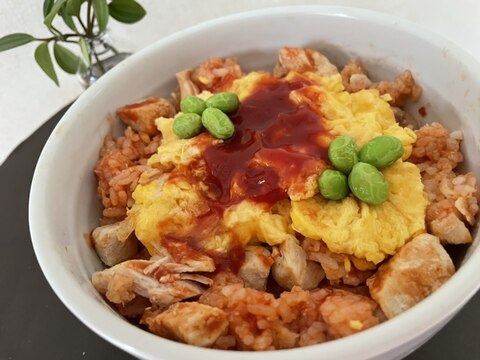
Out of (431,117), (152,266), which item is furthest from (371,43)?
(152,266)

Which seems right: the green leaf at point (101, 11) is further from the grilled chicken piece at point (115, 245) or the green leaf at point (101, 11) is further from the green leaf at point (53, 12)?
the grilled chicken piece at point (115, 245)

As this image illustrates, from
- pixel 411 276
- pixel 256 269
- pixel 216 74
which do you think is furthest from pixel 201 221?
pixel 216 74

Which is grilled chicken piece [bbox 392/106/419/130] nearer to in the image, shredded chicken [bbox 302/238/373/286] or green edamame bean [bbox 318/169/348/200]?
green edamame bean [bbox 318/169/348/200]

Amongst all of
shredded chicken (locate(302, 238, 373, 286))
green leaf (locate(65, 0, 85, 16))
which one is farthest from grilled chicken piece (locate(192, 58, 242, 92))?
shredded chicken (locate(302, 238, 373, 286))

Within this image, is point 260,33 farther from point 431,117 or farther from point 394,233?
point 394,233

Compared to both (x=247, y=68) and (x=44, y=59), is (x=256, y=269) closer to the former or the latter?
(x=247, y=68)

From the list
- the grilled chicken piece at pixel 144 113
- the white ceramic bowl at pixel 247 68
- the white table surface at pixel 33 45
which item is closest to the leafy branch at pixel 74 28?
the white ceramic bowl at pixel 247 68
